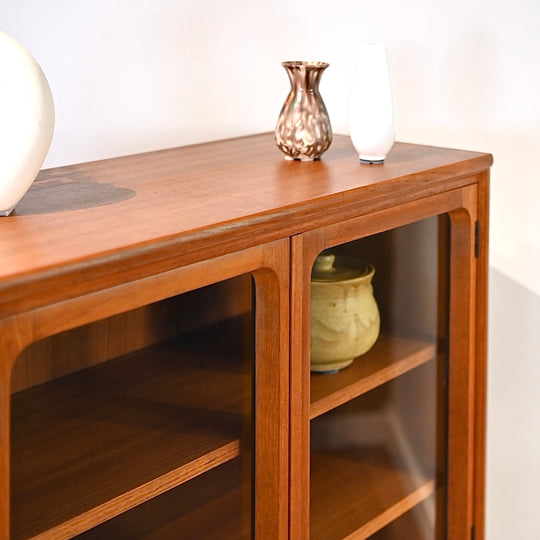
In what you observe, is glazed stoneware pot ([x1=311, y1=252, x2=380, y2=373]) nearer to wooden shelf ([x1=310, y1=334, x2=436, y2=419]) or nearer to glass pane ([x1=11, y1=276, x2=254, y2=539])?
wooden shelf ([x1=310, y1=334, x2=436, y2=419])

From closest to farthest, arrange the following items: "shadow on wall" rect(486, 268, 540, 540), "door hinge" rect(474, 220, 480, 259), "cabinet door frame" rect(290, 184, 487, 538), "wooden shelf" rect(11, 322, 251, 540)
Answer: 1. "wooden shelf" rect(11, 322, 251, 540)
2. "cabinet door frame" rect(290, 184, 487, 538)
3. "door hinge" rect(474, 220, 480, 259)
4. "shadow on wall" rect(486, 268, 540, 540)

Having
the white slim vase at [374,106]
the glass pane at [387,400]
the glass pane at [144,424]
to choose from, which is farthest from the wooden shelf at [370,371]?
the white slim vase at [374,106]

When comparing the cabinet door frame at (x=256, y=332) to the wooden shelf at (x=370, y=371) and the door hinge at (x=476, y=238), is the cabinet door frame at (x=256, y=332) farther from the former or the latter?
the door hinge at (x=476, y=238)

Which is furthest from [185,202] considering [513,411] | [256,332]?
[513,411]

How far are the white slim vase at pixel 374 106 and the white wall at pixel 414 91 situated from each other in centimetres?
32

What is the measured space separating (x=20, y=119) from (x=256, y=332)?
302 mm

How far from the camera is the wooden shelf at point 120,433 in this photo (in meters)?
0.77

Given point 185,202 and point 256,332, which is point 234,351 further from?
point 185,202

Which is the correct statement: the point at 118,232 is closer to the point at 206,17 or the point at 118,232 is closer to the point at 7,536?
the point at 7,536

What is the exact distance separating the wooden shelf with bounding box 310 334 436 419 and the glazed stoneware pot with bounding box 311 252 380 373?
0.01m

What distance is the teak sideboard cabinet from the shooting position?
724 mm

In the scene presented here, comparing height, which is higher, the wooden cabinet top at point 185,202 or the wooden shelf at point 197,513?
the wooden cabinet top at point 185,202

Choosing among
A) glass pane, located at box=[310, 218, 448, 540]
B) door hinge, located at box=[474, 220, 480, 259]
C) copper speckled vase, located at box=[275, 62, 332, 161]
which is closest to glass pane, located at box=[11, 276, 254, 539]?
glass pane, located at box=[310, 218, 448, 540]

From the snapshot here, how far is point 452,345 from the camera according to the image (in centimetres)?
114
